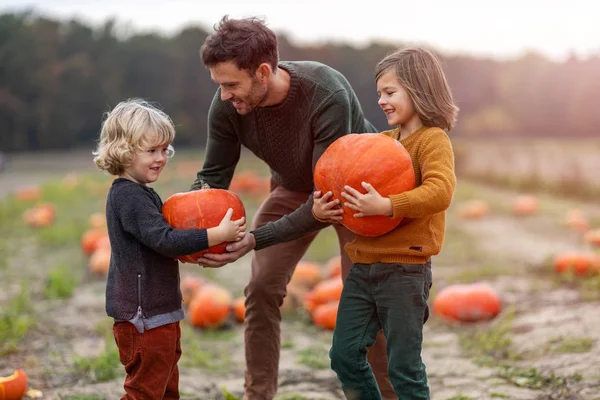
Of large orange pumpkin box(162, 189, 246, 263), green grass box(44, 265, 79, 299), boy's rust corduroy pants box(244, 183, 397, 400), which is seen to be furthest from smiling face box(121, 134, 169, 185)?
green grass box(44, 265, 79, 299)

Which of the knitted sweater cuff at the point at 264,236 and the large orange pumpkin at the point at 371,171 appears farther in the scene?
the knitted sweater cuff at the point at 264,236

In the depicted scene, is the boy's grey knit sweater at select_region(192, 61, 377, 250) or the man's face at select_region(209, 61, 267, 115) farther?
the boy's grey knit sweater at select_region(192, 61, 377, 250)

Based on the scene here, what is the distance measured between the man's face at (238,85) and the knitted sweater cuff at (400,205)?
0.92 metres

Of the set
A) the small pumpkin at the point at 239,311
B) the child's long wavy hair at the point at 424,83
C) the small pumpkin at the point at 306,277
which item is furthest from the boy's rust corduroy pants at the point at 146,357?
the small pumpkin at the point at 306,277

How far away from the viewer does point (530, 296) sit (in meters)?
6.00

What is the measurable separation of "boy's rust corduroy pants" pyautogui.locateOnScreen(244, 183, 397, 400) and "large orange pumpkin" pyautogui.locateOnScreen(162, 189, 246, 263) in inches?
21.7

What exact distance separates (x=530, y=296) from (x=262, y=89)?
3662mm

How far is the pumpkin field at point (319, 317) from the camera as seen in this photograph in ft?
13.6

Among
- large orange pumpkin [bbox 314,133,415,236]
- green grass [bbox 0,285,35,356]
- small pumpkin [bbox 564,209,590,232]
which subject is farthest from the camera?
small pumpkin [bbox 564,209,590,232]

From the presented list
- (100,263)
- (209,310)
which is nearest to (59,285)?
(100,263)

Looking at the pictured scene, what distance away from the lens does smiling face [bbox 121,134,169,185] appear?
3.01 metres

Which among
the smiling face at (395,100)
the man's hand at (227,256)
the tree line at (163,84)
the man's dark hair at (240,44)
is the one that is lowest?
the man's hand at (227,256)

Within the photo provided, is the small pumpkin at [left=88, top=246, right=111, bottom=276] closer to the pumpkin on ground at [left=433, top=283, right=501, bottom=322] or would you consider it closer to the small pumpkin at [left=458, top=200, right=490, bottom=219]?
the pumpkin on ground at [left=433, top=283, right=501, bottom=322]

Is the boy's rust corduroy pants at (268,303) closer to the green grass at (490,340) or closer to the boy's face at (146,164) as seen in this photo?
the boy's face at (146,164)
